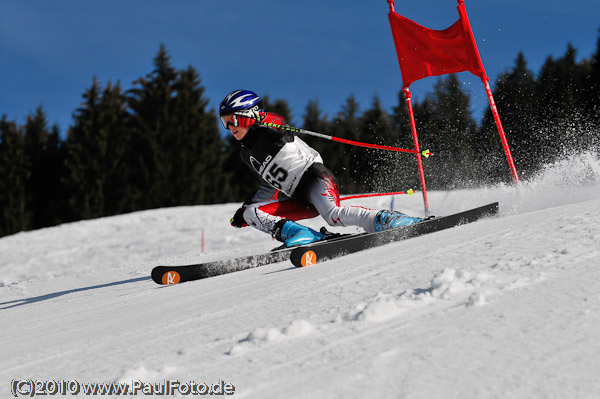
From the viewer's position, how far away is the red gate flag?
6.54m

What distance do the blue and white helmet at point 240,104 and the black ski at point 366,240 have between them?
58.1 inches

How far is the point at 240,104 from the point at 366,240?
1.71 meters

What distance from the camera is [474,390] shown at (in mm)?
1296

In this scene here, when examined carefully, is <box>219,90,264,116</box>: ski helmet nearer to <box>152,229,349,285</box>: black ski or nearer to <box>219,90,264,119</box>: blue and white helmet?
<box>219,90,264,119</box>: blue and white helmet

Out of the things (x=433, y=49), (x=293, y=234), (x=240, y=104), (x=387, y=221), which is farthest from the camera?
(x=433, y=49)

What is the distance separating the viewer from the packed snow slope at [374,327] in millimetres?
1403

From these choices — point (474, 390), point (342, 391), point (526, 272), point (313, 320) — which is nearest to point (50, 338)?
point (313, 320)

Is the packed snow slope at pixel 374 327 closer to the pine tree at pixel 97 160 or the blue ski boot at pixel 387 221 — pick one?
the blue ski boot at pixel 387 221

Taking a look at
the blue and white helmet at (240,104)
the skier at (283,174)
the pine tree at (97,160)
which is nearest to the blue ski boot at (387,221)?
the skier at (283,174)

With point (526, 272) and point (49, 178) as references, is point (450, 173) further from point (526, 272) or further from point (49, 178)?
point (49, 178)

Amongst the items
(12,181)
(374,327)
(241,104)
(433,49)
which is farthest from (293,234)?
(12,181)

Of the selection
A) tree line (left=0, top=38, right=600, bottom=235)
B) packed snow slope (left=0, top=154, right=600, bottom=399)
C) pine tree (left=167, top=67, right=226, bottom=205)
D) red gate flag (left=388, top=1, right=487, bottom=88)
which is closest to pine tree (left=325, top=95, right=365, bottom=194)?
tree line (left=0, top=38, right=600, bottom=235)

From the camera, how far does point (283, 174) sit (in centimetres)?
488

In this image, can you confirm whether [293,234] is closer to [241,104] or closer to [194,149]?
[241,104]
